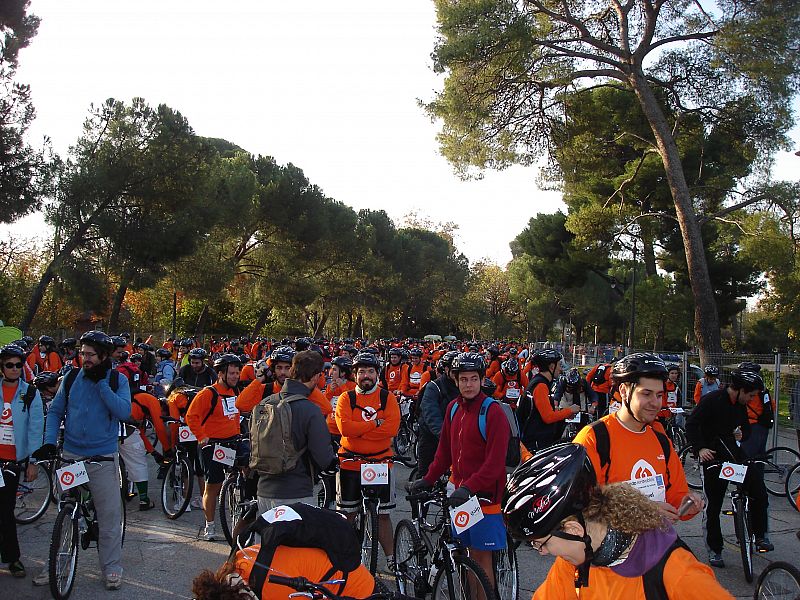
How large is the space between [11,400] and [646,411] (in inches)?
193

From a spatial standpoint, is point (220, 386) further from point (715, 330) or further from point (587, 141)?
point (587, 141)

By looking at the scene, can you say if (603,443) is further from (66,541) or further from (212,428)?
(212,428)

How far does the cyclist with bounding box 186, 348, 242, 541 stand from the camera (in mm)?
6664

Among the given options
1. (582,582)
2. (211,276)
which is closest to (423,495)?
(582,582)

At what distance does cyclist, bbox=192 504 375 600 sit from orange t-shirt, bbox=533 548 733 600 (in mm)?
884

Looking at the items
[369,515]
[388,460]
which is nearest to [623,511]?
[369,515]

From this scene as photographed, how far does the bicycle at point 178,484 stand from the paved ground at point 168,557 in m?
0.11

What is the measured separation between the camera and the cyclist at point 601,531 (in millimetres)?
1838

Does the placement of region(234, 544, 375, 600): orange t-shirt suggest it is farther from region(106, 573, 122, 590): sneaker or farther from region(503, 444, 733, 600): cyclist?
region(106, 573, 122, 590): sneaker

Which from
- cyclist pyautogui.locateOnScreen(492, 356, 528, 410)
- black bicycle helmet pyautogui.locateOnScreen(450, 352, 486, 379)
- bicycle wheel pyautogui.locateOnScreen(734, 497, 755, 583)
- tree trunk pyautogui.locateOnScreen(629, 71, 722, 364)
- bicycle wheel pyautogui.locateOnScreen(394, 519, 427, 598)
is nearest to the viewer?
black bicycle helmet pyautogui.locateOnScreen(450, 352, 486, 379)

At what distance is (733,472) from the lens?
577cm

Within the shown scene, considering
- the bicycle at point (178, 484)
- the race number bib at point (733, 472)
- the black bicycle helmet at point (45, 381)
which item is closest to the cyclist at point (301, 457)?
the race number bib at point (733, 472)

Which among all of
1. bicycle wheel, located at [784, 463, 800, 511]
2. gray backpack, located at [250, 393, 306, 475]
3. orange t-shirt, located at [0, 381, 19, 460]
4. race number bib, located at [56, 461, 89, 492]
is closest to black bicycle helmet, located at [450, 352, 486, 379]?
gray backpack, located at [250, 393, 306, 475]

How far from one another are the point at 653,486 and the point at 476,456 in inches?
52.7
